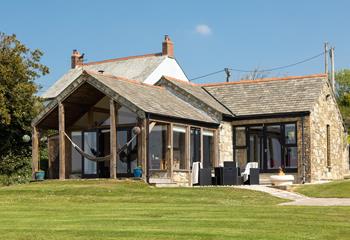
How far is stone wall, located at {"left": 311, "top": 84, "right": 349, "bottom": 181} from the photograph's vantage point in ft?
105

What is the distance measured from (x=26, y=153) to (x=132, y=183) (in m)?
11.7

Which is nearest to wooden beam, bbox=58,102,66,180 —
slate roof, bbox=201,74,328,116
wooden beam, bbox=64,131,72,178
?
wooden beam, bbox=64,131,72,178

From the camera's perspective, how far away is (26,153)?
36219 millimetres

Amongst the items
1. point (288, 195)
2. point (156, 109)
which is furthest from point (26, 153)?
point (288, 195)

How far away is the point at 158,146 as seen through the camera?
29344mm

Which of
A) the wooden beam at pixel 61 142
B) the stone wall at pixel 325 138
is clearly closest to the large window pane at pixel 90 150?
the wooden beam at pixel 61 142

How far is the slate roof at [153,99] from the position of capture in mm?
28356

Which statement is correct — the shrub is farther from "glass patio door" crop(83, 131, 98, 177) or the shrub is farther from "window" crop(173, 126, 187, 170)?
"window" crop(173, 126, 187, 170)

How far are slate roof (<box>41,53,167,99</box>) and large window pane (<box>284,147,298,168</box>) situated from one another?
16151 millimetres

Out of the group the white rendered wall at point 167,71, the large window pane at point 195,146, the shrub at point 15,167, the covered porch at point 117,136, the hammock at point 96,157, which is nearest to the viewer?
the hammock at point 96,157

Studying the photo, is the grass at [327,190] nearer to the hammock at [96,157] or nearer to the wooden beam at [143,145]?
the wooden beam at [143,145]

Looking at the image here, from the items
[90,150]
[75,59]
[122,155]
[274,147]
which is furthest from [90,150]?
[75,59]

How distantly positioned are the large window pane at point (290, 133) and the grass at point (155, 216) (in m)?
8.58

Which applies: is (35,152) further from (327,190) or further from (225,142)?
(327,190)
